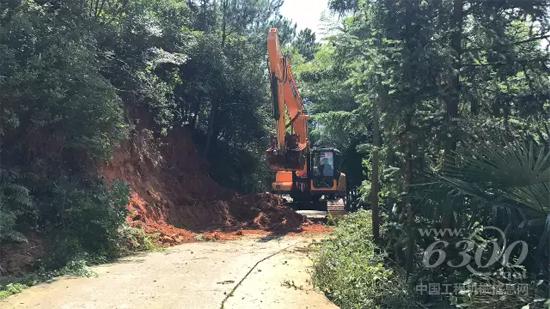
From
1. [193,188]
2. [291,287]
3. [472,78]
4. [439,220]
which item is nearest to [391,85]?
[472,78]

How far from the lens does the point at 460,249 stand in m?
7.26

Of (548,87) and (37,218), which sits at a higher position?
(548,87)

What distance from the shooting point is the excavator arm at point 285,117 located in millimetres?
17141

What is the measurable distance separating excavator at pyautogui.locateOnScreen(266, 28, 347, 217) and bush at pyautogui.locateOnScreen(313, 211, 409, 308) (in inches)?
312

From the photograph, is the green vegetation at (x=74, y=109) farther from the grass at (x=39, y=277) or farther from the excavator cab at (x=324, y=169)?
the excavator cab at (x=324, y=169)

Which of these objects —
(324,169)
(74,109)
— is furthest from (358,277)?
(324,169)

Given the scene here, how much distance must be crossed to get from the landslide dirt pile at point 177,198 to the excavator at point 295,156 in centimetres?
166

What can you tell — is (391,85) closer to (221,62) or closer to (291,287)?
(291,287)

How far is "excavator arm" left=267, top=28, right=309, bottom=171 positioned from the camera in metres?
17.1

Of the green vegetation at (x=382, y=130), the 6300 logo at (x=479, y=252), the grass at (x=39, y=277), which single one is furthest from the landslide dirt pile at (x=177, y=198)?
the 6300 logo at (x=479, y=252)

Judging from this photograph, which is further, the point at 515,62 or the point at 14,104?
the point at 14,104

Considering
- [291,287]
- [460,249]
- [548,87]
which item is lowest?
[291,287]

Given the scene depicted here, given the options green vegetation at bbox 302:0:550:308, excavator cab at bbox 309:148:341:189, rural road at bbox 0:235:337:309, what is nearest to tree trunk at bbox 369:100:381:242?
green vegetation at bbox 302:0:550:308

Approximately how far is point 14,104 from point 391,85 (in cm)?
742
